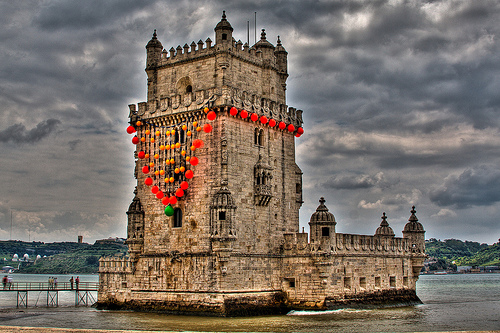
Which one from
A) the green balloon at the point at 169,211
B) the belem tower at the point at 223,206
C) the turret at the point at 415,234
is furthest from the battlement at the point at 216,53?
the turret at the point at 415,234

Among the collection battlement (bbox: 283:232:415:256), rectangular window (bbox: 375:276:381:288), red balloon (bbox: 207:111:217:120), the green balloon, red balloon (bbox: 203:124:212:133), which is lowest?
rectangular window (bbox: 375:276:381:288)

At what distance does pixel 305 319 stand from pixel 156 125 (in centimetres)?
1924

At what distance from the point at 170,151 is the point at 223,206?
23.9 feet

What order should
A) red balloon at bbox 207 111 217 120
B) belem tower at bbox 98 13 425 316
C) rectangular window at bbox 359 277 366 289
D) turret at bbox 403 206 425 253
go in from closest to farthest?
belem tower at bbox 98 13 425 316, red balloon at bbox 207 111 217 120, rectangular window at bbox 359 277 366 289, turret at bbox 403 206 425 253

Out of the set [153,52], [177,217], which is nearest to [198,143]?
[177,217]

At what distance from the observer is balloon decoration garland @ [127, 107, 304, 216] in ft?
161

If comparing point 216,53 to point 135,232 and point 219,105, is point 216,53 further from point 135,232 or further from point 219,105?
point 135,232

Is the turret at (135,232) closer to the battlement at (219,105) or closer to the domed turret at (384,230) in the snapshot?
the battlement at (219,105)

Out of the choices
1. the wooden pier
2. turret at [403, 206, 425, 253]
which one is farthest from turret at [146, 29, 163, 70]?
turret at [403, 206, 425, 253]

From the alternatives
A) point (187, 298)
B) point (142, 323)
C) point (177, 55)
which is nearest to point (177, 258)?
point (187, 298)

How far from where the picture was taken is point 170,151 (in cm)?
5097

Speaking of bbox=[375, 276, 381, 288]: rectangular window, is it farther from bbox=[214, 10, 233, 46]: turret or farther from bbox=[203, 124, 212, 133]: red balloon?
bbox=[214, 10, 233, 46]: turret

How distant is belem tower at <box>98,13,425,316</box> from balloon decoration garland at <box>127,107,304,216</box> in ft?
0.29

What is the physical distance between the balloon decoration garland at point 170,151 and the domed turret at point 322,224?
25.2 feet
